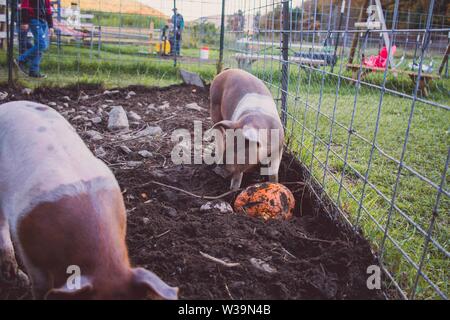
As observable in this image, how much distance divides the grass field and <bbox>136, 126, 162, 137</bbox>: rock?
1.44 meters

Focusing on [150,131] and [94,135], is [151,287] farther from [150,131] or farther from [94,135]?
[150,131]

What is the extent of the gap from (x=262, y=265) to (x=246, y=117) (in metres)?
1.44

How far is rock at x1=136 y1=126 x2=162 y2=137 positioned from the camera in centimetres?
501

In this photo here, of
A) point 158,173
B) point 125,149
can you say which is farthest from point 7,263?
point 125,149

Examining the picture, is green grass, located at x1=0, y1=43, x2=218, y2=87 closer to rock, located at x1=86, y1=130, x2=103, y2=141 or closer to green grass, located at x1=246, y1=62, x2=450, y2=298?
green grass, located at x1=246, y1=62, x2=450, y2=298

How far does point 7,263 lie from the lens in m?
2.35

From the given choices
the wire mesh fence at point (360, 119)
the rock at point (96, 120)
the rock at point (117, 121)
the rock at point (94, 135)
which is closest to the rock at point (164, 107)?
the rock at point (117, 121)

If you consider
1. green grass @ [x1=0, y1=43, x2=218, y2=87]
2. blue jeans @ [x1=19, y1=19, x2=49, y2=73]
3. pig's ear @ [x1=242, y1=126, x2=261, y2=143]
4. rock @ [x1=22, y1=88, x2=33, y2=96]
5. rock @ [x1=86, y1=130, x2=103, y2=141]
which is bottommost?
rock @ [x1=86, y1=130, x2=103, y2=141]

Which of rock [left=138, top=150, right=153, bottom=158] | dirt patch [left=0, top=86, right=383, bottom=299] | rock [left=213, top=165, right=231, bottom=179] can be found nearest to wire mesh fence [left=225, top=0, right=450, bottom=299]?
dirt patch [left=0, top=86, right=383, bottom=299]

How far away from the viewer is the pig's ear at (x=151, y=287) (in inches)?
63.9

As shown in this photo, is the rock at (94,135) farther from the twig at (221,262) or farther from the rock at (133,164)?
the twig at (221,262)

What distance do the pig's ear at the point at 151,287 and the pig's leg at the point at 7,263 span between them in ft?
3.27

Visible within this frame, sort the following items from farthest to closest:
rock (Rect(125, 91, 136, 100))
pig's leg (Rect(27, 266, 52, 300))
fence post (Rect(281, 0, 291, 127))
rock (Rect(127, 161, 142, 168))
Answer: rock (Rect(125, 91, 136, 100)), fence post (Rect(281, 0, 291, 127)), rock (Rect(127, 161, 142, 168)), pig's leg (Rect(27, 266, 52, 300))
